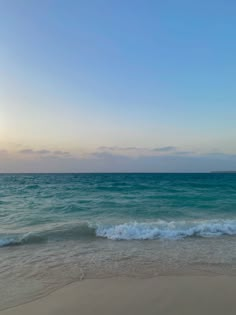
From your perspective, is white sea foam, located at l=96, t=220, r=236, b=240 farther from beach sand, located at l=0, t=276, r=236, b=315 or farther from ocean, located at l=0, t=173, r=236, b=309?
beach sand, located at l=0, t=276, r=236, b=315

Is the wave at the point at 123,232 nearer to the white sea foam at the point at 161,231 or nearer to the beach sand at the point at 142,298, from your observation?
the white sea foam at the point at 161,231

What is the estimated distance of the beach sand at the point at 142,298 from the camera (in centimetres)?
458

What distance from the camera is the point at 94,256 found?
7.73m

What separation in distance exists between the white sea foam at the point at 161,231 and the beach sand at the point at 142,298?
13.7 ft

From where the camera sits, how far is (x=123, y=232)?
1054 cm

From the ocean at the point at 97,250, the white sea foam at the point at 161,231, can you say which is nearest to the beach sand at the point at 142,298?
the ocean at the point at 97,250

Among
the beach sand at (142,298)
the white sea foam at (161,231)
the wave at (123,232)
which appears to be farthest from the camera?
the white sea foam at (161,231)

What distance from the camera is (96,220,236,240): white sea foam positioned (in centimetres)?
1019

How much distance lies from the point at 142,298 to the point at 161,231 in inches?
223

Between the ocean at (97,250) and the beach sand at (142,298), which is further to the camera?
the ocean at (97,250)

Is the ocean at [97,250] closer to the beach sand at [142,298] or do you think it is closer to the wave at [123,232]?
the wave at [123,232]

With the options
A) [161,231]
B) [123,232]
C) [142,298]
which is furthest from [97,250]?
[142,298]

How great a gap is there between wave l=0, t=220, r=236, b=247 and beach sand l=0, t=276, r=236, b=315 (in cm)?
422

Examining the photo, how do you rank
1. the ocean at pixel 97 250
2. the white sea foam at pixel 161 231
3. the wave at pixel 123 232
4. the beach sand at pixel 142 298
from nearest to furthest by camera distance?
the beach sand at pixel 142 298
the ocean at pixel 97 250
the wave at pixel 123 232
the white sea foam at pixel 161 231
